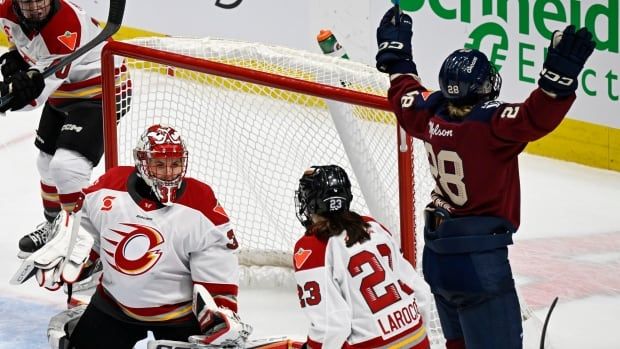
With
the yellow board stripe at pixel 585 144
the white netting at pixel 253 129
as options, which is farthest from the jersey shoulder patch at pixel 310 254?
the yellow board stripe at pixel 585 144

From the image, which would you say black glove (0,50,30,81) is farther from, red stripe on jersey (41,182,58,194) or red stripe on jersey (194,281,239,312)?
red stripe on jersey (194,281,239,312)

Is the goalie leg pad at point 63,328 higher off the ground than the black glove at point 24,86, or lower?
lower

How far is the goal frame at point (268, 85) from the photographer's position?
4246 mm

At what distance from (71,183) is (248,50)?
75 cm

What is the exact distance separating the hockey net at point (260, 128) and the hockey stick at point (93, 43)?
0.29ft

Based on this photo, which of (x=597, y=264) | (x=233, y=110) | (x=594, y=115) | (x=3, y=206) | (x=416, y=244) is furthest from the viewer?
(x=594, y=115)

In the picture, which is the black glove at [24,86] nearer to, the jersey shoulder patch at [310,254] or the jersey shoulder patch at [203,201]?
the jersey shoulder patch at [203,201]

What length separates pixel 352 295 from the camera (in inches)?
130

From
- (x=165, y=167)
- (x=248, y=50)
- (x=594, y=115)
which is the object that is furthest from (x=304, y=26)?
(x=165, y=167)

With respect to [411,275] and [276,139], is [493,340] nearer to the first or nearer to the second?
[411,275]

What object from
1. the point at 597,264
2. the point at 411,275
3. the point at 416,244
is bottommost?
the point at 597,264

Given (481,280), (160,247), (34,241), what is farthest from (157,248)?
(34,241)

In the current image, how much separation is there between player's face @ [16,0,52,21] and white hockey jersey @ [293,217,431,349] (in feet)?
5.93

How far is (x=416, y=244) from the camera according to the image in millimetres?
4391
